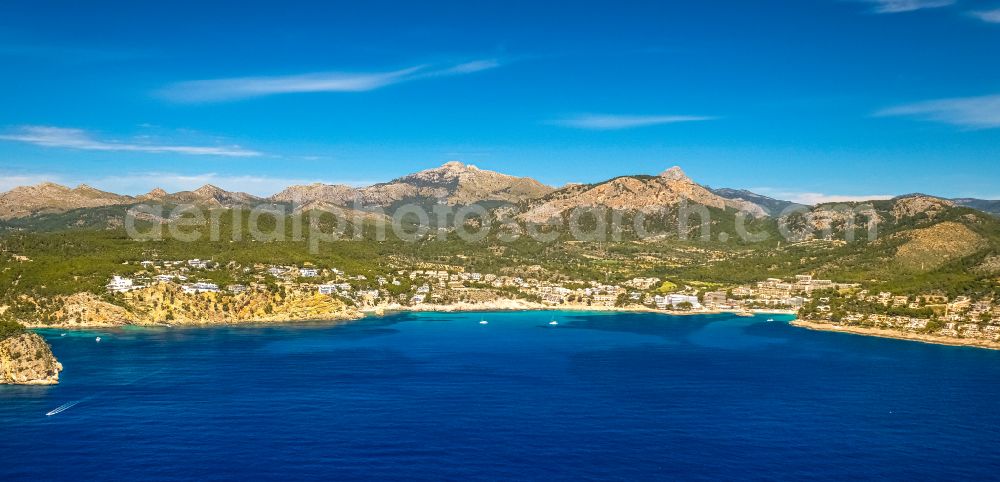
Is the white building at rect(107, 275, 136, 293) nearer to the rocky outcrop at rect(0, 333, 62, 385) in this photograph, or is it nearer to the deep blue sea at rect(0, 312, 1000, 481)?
the deep blue sea at rect(0, 312, 1000, 481)

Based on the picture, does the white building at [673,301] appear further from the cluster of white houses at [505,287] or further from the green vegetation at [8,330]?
the green vegetation at [8,330]

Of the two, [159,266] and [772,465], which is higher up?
[159,266]

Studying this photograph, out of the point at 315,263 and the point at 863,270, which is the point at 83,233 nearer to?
the point at 315,263

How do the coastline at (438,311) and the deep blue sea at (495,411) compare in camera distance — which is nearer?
the deep blue sea at (495,411)

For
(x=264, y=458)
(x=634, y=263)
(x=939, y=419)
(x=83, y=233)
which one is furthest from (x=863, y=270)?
(x=83, y=233)

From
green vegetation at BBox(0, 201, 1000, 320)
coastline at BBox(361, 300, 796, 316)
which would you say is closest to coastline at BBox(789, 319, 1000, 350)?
green vegetation at BBox(0, 201, 1000, 320)

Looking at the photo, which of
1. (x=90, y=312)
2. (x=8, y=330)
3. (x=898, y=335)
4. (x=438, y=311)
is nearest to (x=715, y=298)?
(x=898, y=335)

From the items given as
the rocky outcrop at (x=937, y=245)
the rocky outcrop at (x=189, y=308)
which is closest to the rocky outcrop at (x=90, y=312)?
the rocky outcrop at (x=189, y=308)
